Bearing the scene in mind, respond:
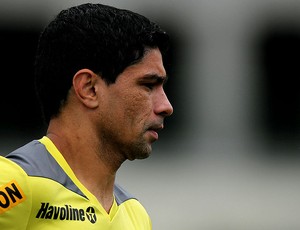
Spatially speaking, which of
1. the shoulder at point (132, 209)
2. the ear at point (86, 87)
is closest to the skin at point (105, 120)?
the ear at point (86, 87)

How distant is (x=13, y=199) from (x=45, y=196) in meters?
0.16

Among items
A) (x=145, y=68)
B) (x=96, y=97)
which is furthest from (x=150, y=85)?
(x=96, y=97)

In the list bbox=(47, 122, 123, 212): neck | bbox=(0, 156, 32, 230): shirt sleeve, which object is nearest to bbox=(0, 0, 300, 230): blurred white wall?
bbox=(47, 122, 123, 212): neck

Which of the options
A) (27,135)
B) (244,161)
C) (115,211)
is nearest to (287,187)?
(244,161)

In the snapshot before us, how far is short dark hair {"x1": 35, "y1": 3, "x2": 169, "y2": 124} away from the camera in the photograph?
466cm

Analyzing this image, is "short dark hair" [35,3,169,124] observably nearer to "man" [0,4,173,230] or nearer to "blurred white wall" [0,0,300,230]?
"man" [0,4,173,230]

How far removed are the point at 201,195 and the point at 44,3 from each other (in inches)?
117

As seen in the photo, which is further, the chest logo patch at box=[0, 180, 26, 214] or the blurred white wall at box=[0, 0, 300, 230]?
the blurred white wall at box=[0, 0, 300, 230]

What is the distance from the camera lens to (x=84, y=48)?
4660 mm

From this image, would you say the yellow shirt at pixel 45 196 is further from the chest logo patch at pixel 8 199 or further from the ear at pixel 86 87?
the ear at pixel 86 87

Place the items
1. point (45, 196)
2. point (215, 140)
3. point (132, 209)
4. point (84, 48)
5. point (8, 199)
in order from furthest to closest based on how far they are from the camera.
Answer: point (215, 140) → point (132, 209) → point (84, 48) → point (45, 196) → point (8, 199)

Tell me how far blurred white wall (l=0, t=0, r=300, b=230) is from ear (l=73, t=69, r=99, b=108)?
8308 millimetres

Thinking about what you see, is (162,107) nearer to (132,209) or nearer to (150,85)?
(150,85)

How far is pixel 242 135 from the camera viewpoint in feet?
43.3
